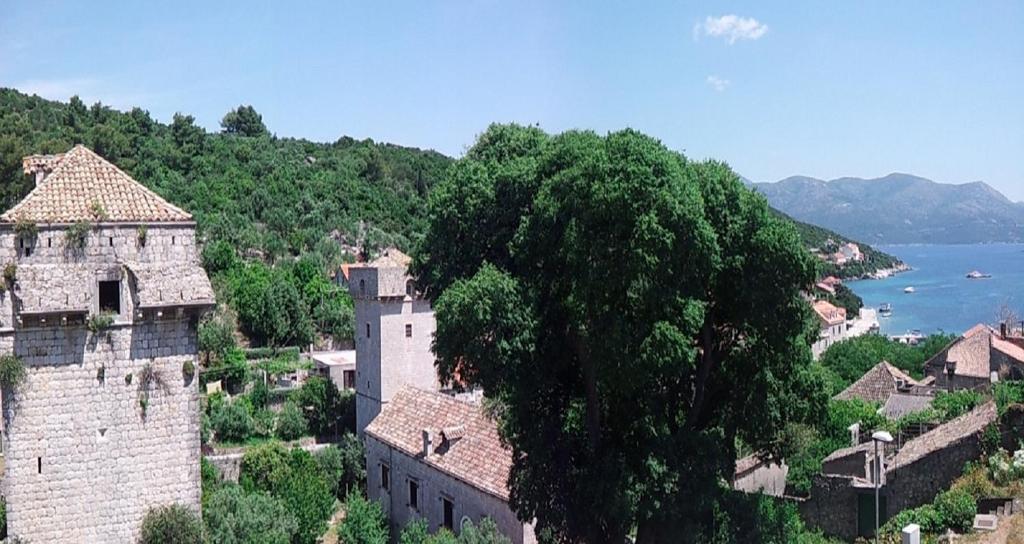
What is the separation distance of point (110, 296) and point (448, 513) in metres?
11.4

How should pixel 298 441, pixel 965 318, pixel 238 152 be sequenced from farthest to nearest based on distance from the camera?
pixel 965 318 → pixel 238 152 → pixel 298 441

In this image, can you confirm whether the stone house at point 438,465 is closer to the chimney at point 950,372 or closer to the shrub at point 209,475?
the shrub at point 209,475

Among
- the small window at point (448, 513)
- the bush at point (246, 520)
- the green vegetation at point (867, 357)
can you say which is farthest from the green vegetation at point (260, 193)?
the green vegetation at point (867, 357)

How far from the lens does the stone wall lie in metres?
19.8

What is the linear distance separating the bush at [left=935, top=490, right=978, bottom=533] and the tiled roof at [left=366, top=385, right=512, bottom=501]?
31.7ft

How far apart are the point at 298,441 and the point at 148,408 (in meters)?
19.7

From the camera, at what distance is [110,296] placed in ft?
47.0

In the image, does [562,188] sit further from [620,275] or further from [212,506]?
[212,506]

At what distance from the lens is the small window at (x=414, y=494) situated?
2421 cm

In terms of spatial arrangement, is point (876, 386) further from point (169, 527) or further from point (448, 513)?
point (169, 527)

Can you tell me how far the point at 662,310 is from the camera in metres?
14.4

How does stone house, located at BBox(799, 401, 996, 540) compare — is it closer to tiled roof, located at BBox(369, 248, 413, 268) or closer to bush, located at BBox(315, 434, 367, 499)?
bush, located at BBox(315, 434, 367, 499)

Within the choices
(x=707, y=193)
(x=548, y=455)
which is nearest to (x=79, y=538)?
(x=548, y=455)

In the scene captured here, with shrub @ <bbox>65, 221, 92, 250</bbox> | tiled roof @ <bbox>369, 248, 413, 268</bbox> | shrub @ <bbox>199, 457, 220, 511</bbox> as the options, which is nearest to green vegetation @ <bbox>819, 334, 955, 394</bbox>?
tiled roof @ <bbox>369, 248, 413, 268</bbox>
